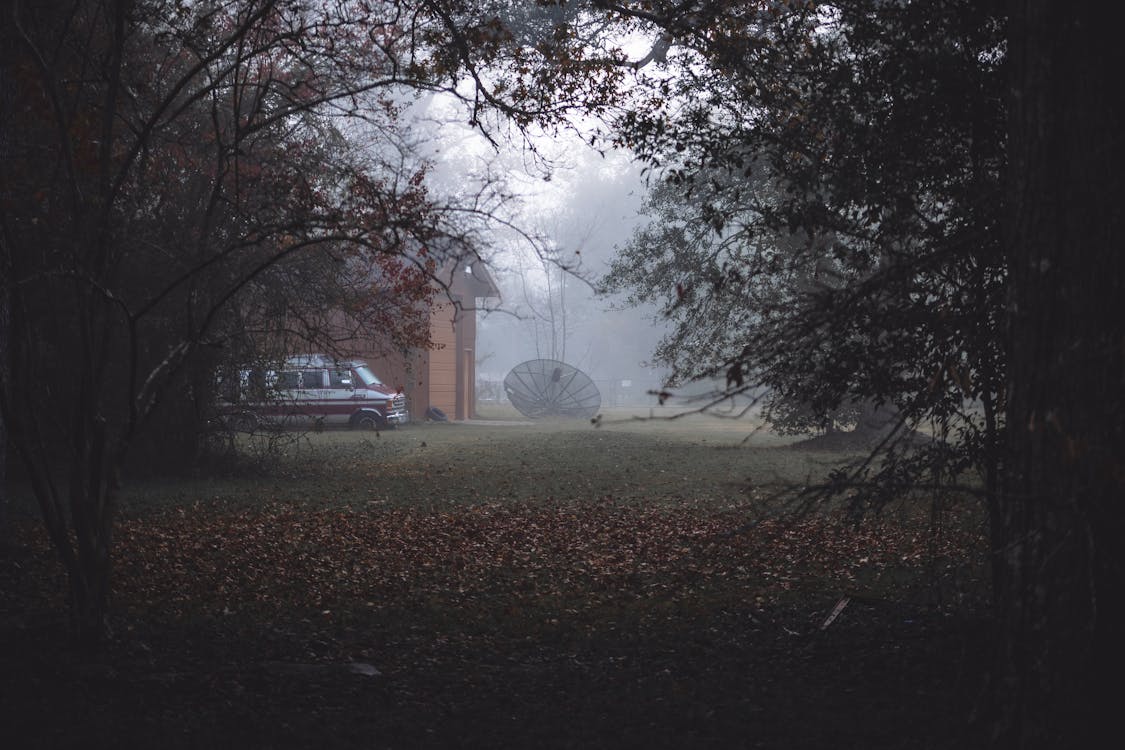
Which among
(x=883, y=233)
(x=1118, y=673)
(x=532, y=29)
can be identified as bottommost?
(x=1118, y=673)

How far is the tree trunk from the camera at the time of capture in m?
3.36

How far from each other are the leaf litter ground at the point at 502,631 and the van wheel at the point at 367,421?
14.8 meters

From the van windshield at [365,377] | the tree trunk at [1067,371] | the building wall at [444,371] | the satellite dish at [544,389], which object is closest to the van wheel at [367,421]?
the van windshield at [365,377]

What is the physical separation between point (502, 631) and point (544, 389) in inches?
1268

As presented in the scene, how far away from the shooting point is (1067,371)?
3395mm

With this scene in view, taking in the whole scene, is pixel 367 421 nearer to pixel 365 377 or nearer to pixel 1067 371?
pixel 365 377

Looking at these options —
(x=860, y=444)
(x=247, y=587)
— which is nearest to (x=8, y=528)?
(x=247, y=587)

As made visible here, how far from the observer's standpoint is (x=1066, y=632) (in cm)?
341

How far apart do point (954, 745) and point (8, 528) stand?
9.23 meters

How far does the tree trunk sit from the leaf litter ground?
52 centimetres

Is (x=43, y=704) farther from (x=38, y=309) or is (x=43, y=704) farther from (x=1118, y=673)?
(x=38, y=309)

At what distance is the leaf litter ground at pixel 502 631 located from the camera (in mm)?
5078

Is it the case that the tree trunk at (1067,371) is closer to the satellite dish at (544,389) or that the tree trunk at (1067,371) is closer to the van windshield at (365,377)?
the van windshield at (365,377)

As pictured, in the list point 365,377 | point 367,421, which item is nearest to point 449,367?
point 365,377
